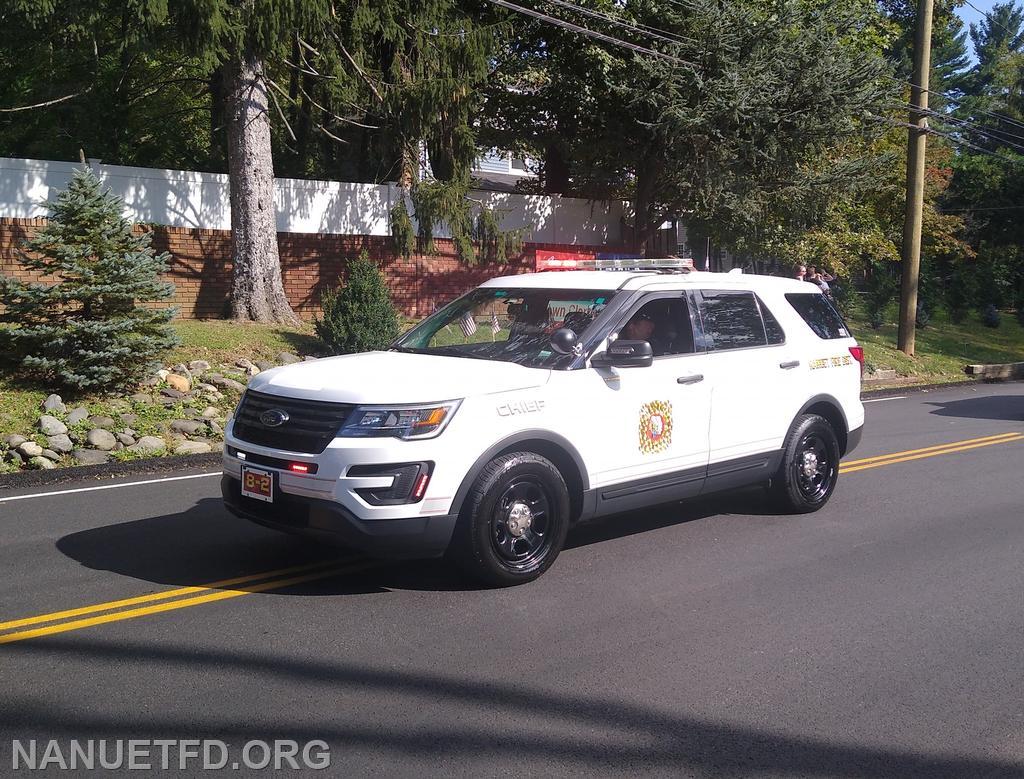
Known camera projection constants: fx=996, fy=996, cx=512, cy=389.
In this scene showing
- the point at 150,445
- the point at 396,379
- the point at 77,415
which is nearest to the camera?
the point at 396,379

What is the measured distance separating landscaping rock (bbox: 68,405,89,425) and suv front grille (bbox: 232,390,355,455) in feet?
19.3

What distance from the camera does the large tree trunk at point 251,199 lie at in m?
15.6

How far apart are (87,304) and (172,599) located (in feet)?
23.7

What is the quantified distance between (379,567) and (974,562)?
4.15 metres

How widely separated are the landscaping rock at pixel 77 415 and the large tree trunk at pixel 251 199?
4.82 metres

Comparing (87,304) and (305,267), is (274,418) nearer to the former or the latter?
(87,304)

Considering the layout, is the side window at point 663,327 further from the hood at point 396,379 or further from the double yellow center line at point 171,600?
the double yellow center line at point 171,600

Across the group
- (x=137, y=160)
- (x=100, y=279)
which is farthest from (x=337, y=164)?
(x=100, y=279)

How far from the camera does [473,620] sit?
5.54 meters

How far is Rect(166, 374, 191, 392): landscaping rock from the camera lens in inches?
496

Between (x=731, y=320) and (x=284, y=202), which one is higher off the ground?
(x=284, y=202)

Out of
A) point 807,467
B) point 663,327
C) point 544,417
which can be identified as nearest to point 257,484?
point 544,417

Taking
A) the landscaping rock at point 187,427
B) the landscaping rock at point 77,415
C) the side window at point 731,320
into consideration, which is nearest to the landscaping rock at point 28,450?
the landscaping rock at point 77,415

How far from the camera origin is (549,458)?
629 cm
